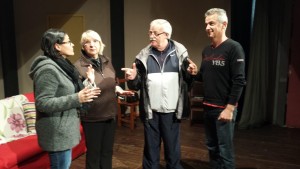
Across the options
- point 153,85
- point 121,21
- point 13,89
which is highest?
point 121,21

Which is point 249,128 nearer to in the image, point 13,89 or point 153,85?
point 153,85

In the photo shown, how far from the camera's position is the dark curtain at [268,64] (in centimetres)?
431

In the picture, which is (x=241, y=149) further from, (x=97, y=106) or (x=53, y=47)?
(x=53, y=47)

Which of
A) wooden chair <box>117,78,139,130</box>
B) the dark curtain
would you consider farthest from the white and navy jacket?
the dark curtain

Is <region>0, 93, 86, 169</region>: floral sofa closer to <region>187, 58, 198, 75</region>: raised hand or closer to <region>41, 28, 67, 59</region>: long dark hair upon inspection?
<region>41, 28, 67, 59</region>: long dark hair

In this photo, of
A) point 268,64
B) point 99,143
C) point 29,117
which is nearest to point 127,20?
point 268,64

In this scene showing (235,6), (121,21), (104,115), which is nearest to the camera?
(104,115)

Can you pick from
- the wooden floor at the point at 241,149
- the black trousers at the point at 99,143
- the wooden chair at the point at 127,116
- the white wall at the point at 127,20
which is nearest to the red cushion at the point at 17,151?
the wooden floor at the point at 241,149

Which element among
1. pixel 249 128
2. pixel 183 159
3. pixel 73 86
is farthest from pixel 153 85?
pixel 249 128

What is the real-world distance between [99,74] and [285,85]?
10.2ft

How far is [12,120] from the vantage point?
3.13 m

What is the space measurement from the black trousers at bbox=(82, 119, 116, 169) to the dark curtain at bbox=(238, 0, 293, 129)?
8.38 ft

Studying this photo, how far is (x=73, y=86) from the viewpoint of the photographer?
6.63ft

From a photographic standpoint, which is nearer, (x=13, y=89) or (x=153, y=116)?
(x=153, y=116)
